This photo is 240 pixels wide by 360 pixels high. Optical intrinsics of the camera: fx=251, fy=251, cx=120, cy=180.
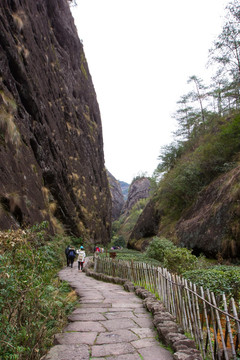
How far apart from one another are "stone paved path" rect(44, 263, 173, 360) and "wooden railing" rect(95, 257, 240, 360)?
1.68 feet

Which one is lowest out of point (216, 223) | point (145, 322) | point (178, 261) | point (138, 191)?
point (178, 261)

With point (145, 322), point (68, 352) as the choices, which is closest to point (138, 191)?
point (145, 322)

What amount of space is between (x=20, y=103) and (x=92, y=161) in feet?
58.4

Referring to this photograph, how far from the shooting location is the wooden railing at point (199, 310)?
9.26ft

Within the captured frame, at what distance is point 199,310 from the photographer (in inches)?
205

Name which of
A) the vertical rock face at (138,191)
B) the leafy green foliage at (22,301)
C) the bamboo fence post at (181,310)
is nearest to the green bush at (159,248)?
the bamboo fence post at (181,310)

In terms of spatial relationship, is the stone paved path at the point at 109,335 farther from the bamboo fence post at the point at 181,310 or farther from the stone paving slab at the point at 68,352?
the bamboo fence post at the point at 181,310

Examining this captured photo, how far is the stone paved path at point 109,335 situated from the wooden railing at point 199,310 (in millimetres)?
512

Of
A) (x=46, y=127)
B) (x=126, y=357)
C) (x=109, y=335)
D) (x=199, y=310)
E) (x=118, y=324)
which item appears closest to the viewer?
(x=126, y=357)

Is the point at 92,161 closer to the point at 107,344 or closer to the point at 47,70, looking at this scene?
the point at 47,70

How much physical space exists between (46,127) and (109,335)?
16.3 meters

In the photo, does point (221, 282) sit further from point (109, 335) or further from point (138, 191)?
point (138, 191)

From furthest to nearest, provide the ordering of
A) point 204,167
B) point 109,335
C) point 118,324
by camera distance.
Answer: point 204,167
point 118,324
point 109,335

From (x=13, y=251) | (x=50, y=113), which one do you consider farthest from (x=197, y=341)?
(x=50, y=113)
